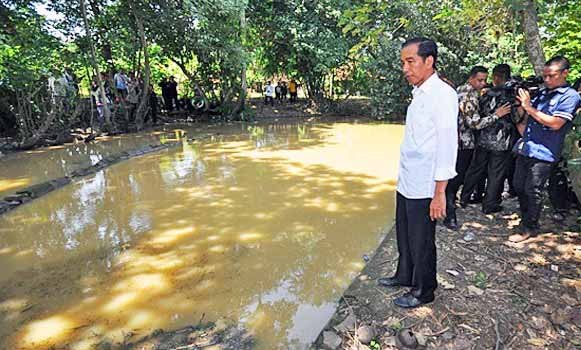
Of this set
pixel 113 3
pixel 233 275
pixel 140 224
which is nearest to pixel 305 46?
pixel 113 3

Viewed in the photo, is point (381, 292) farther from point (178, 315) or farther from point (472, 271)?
point (178, 315)

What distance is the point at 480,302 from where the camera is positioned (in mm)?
2510

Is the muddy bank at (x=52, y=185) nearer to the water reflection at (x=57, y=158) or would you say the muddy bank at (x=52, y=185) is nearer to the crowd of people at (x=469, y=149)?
the water reflection at (x=57, y=158)

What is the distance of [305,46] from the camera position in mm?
12555

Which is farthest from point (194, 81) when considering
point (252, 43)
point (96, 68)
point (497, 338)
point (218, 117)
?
point (497, 338)

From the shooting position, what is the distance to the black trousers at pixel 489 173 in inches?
148

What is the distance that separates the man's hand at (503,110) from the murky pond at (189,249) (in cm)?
152

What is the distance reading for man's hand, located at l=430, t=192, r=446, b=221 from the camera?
2119 millimetres

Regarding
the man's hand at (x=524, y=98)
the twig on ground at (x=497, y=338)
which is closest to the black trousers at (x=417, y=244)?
the twig on ground at (x=497, y=338)

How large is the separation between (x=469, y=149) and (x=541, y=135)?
27.2 inches

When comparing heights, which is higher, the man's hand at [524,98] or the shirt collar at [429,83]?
the shirt collar at [429,83]

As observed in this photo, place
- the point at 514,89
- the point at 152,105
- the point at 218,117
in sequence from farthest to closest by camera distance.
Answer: the point at 218,117, the point at 152,105, the point at 514,89

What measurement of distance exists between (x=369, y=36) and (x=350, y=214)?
76.8 inches

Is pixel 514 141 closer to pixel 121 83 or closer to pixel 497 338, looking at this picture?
pixel 497 338
